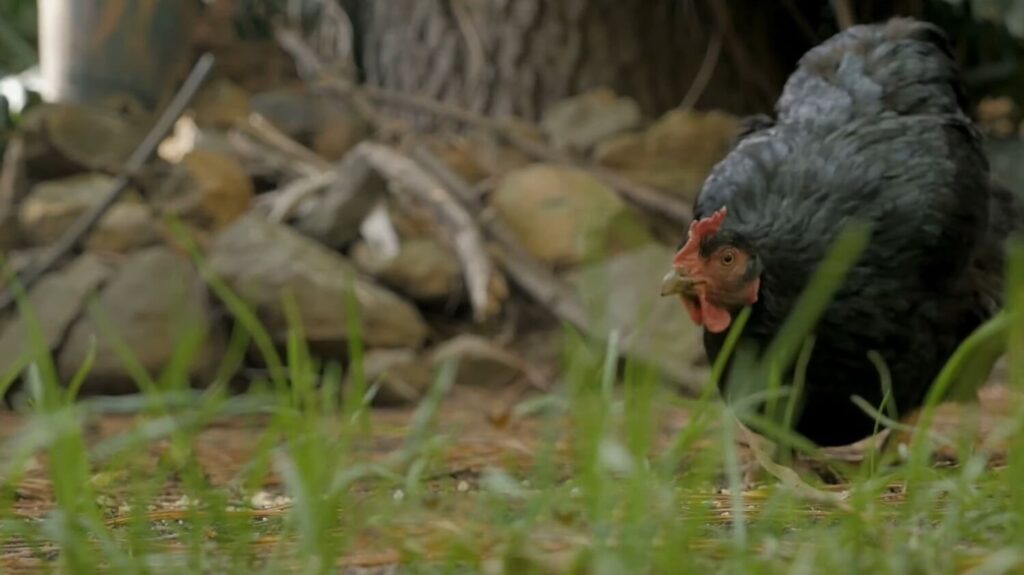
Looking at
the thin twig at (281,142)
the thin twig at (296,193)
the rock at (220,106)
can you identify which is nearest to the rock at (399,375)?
the thin twig at (296,193)

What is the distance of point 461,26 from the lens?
199 inches

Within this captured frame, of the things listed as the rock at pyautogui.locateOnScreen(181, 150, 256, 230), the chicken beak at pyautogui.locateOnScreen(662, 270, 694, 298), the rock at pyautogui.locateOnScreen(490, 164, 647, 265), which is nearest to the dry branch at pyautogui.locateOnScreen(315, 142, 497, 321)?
the rock at pyautogui.locateOnScreen(490, 164, 647, 265)

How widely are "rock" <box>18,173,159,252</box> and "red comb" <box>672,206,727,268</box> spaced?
8.57ft

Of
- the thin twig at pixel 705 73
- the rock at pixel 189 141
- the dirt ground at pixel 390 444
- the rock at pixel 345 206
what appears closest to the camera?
the dirt ground at pixel 390 444

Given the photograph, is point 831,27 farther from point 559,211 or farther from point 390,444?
point 390,444

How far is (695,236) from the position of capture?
2.22 metres

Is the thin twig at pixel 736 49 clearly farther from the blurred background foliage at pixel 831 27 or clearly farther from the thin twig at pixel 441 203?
the thin twig at pixel 441 203

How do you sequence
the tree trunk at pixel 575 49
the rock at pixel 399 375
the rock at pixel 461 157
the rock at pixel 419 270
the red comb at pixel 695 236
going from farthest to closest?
the tree trunk at pixel 575 49, the rock at pixel 461 157, the rock at pixel 419 270, the rock at pixel 399 375, the red comb at pixel 695 236

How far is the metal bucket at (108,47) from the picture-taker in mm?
4891

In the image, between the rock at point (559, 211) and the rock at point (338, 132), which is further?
the rock at point (338, 132)

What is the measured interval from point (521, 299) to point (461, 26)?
135cm

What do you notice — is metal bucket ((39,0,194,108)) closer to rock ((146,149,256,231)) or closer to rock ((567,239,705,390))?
rock ((146,149,256,231))

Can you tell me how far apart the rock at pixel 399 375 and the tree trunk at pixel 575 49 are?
1.42 meters

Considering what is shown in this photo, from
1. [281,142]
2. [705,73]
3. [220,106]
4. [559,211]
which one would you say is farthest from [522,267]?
[220,106]
